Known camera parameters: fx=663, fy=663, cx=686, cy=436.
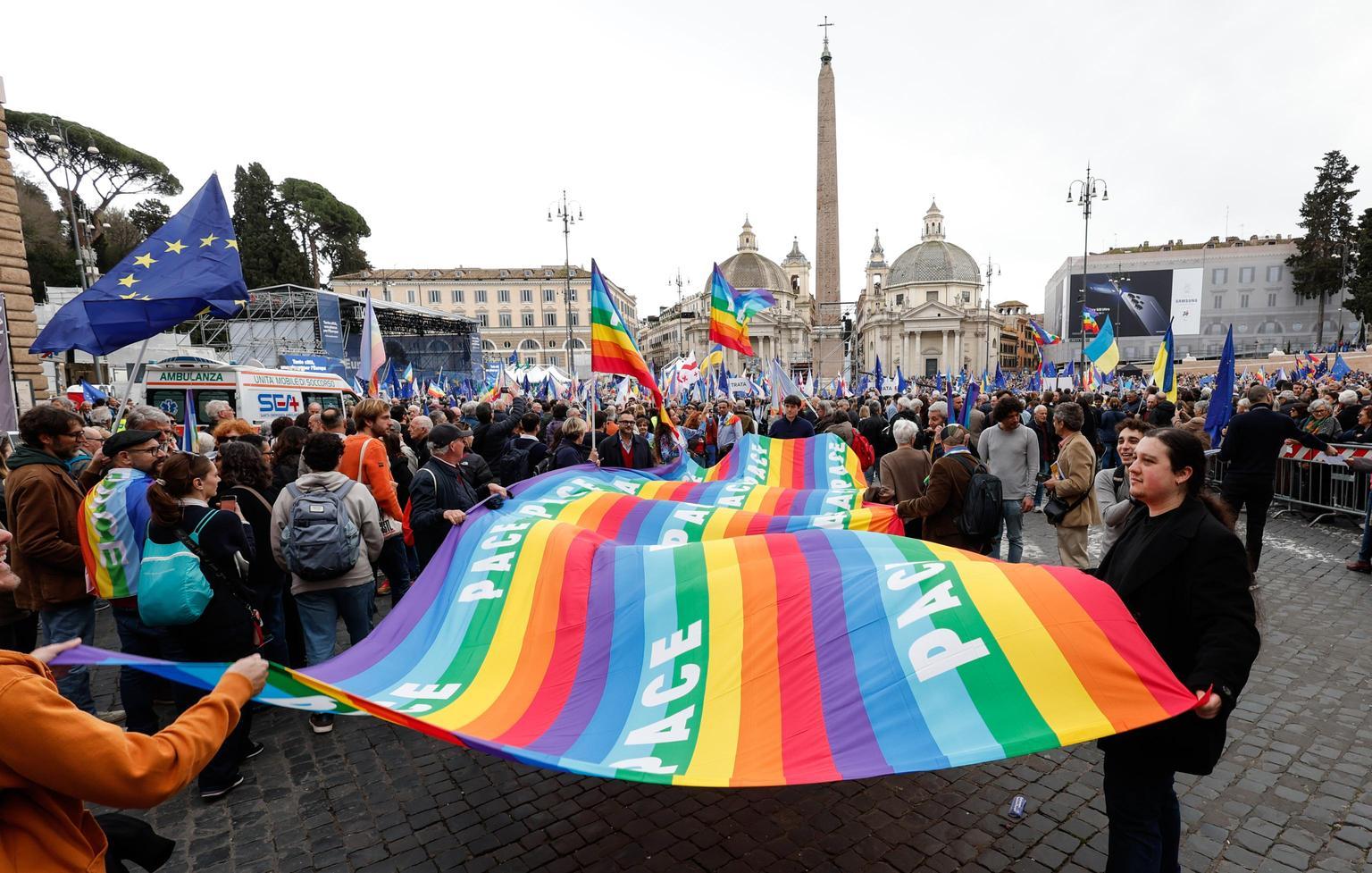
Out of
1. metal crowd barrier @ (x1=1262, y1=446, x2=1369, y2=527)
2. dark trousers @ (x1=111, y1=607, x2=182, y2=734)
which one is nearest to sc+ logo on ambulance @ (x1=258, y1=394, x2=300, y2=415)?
dark trousers @ (x1=111, y1=607, x2=182, y2=734)

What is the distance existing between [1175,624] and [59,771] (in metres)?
3.37

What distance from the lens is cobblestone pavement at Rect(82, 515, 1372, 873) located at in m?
3.21

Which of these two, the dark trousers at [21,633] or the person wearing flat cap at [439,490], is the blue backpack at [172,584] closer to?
the person wearing flat cap at [439,490]

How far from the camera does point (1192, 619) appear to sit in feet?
7.75

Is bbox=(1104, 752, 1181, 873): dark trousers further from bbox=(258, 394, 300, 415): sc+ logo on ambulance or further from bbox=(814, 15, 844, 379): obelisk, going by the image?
bbox=(814, 15, 844, 379): obelisk

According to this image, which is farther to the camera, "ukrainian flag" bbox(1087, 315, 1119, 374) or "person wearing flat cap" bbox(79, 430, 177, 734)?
"ukrainian flag" bbox(1087, 315, 1119, 374)

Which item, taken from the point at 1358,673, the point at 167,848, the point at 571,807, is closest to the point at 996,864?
the point at 571,807

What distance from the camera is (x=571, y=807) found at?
3666mm

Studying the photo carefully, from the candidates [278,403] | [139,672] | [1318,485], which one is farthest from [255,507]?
[1318,485]

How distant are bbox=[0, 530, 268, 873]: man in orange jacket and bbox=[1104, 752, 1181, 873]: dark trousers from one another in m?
3.05

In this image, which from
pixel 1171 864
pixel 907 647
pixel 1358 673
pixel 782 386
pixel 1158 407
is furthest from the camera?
pixel 782 386

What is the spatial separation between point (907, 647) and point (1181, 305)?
271 feet

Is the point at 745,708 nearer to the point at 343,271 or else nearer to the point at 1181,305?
the point at 343,271

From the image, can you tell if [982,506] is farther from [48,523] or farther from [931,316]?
[931,316]
